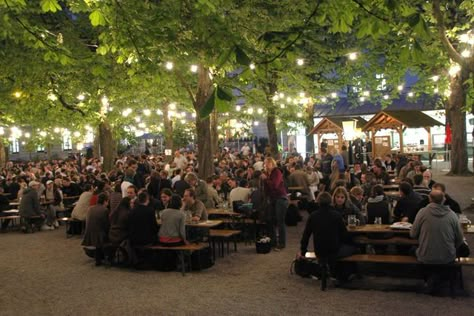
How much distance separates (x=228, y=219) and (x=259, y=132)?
39.3 meters

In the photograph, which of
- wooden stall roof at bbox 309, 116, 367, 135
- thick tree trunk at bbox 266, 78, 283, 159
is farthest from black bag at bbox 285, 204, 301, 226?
wooden stall roof at bbox 309, 116, 367, 135

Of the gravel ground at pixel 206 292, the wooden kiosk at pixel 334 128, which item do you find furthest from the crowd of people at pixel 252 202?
the wooden kiosk at pixel 334 128

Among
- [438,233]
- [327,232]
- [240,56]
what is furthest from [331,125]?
[240,56]

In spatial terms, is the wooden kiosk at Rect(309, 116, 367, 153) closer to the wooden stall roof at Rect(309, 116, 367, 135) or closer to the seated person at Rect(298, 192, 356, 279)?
the wooden stall roof at Rect(309, 116, 367, 135)

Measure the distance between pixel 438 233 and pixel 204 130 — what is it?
9.88 meters

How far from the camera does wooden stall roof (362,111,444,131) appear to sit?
77.6ft

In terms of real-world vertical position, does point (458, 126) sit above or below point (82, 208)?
above

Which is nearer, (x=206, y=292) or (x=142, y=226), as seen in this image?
(x=206, y=292)

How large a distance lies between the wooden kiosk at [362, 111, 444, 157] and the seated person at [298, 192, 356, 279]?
16.6 metres

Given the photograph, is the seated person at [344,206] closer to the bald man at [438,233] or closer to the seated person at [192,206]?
the bald man at [438,233]

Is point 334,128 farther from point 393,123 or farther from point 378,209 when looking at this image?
point 378,209

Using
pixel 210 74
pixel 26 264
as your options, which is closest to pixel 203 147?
pixel 210 74

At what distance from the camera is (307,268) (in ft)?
27.8

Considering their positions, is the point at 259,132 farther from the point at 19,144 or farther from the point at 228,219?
the point at 228,219
